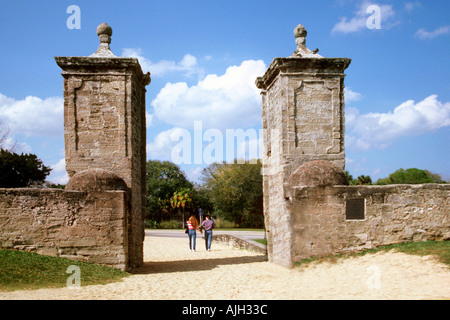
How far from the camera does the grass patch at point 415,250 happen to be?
765 cm

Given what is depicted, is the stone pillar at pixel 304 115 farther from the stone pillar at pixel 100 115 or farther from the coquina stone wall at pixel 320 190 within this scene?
the stone pillar at pixel 100 115

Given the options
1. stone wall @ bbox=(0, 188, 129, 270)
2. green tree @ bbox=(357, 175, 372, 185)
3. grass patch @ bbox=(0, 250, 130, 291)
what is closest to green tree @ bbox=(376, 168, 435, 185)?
green tree @ bbox=(357, 175, 372, 185)

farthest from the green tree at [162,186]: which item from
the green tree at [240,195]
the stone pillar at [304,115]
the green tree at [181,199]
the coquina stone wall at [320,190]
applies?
the stone pillar at [304,115]

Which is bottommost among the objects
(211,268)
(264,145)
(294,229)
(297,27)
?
(211,268)

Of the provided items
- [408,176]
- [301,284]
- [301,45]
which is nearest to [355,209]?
[301,284]

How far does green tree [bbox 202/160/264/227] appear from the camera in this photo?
38537mm

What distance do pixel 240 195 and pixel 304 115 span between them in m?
28.0

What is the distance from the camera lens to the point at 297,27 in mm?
11523

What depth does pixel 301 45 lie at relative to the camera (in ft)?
37.0

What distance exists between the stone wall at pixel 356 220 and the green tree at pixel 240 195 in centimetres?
2896

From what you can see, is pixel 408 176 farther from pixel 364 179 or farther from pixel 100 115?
pixel 100 115
